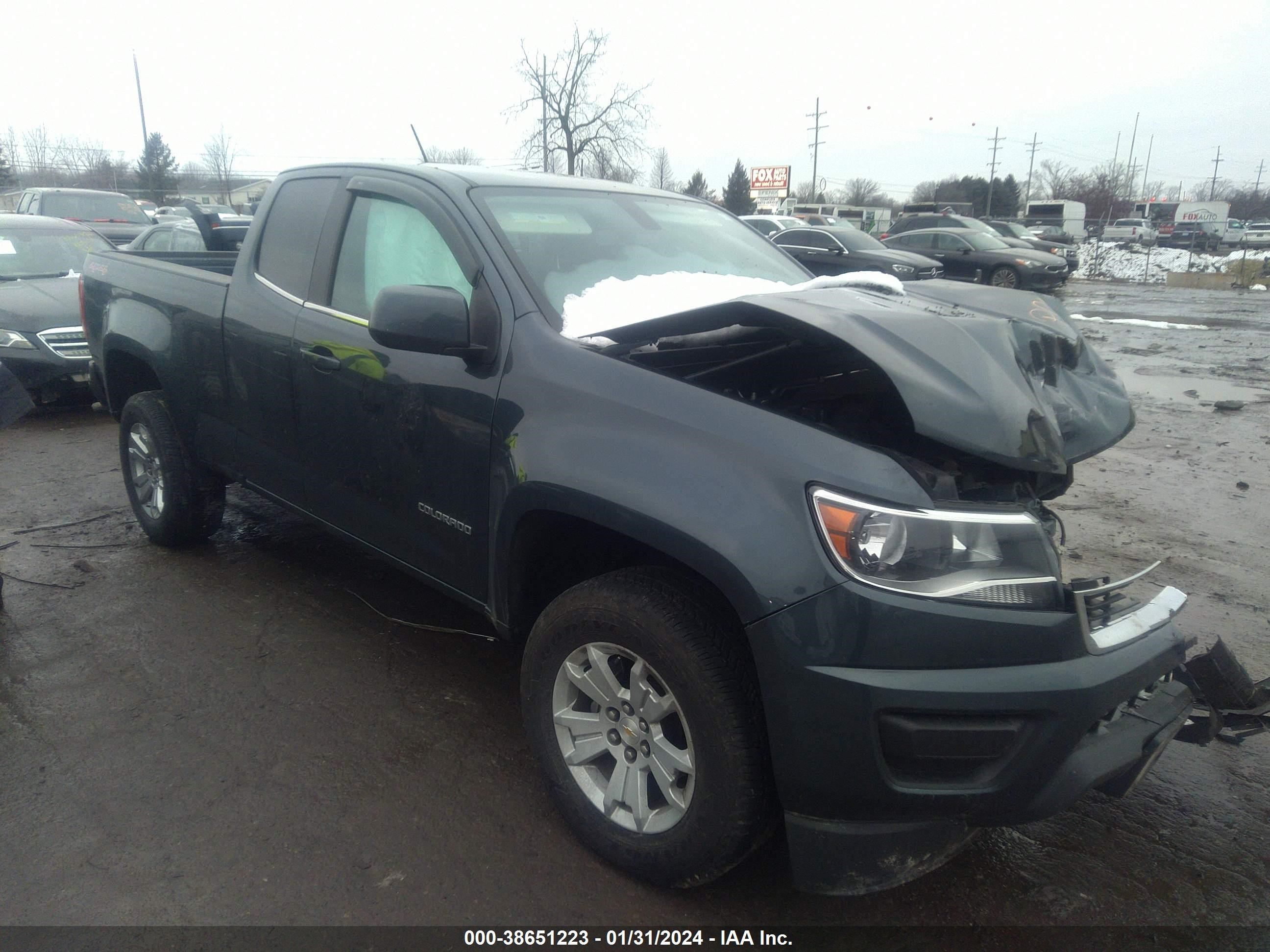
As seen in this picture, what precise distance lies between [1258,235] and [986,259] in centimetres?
3937

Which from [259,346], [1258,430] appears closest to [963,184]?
[1258,430]

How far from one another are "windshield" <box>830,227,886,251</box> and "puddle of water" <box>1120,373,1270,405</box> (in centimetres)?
622

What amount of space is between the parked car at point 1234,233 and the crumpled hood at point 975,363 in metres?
51.4

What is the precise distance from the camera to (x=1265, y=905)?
7.67 feet

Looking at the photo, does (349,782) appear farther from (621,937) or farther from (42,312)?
(42,312)

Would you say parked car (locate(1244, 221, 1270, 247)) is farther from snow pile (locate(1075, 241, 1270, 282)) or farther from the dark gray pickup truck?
the dark gray pickup truck

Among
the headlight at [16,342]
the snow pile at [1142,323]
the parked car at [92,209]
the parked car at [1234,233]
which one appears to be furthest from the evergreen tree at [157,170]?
the parked car at [1234,233]

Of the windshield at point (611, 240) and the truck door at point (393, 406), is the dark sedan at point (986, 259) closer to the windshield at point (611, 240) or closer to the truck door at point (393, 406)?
the windshield at point (611, 240)

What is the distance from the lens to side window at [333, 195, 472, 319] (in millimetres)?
3020

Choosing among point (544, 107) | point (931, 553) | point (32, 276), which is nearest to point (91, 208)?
point (32, 276)

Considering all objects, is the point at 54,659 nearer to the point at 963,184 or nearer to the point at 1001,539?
the point at 1001,539

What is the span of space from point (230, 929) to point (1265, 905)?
2656mm

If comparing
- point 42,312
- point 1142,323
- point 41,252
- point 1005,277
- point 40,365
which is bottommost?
point 1142,323

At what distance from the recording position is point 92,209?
54.0 feet
